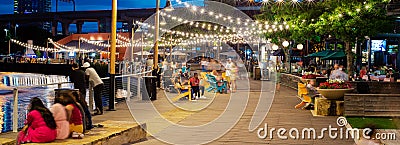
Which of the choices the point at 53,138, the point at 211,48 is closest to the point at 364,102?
the point at 53,138

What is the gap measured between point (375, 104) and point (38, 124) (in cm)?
967

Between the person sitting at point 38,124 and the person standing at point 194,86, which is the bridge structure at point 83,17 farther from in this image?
the person sitting at point 38,124

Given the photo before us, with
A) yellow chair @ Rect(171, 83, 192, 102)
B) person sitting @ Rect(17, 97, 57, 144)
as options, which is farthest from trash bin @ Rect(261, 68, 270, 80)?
person sitting @ Rect(17, 97, 57, 144)

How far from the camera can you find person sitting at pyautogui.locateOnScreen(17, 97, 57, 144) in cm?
725

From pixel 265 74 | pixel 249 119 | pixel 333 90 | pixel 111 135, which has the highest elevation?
pixel 265 74

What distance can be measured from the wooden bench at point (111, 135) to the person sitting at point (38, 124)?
0.63 ft

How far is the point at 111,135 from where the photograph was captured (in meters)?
8.78

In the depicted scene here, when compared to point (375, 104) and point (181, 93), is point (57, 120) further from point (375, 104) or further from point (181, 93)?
point (181, 93)

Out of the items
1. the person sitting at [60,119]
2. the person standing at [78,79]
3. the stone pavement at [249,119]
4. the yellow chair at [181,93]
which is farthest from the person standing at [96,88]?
the person sitting at [60,119]

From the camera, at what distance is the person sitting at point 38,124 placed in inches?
286

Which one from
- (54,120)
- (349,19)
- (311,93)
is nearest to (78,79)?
(54,120)

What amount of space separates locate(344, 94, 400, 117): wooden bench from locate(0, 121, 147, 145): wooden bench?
6.46 meters

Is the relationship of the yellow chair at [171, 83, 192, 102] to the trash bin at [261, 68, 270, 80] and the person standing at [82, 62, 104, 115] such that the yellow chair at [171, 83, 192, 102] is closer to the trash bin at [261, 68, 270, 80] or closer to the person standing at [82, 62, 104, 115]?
the person standing at [82, 62, 104, 115]

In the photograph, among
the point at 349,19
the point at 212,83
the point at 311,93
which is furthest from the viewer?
the point at 212,83
